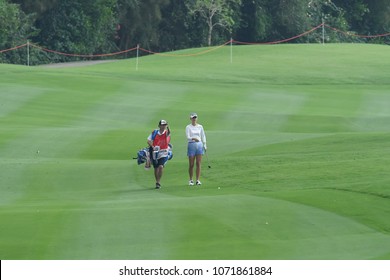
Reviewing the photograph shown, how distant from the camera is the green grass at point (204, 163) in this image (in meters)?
20.6

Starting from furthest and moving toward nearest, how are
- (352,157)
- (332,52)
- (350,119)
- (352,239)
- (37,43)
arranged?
(37,43)
(332,52)
(350,119)
(352,157)
(352,239)

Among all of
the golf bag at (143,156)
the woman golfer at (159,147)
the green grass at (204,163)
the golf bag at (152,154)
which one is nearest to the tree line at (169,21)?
the green grass at (204,163)

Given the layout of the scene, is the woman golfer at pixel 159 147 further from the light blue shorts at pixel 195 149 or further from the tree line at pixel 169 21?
the tree line at pixel 169 21

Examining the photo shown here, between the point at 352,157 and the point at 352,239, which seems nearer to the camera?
the point at 352,239

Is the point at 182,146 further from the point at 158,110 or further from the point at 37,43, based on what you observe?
the point at 37,43

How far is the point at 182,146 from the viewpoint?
36.5m

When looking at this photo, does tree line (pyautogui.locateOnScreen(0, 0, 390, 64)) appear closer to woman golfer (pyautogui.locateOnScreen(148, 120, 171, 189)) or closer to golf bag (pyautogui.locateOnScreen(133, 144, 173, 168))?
golf bag (pyautogui.locateOnScreen(133, 144, 173, 168))

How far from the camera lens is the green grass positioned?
20562 mm

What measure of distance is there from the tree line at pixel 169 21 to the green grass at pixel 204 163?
13.0 meters

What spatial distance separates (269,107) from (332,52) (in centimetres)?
2174

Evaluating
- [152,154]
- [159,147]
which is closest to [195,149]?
[159,147]

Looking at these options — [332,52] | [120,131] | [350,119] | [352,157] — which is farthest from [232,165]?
[332,52]

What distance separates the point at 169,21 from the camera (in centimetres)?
8438

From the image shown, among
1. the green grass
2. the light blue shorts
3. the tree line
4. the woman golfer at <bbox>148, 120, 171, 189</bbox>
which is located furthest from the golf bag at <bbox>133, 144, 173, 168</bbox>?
the tree line
